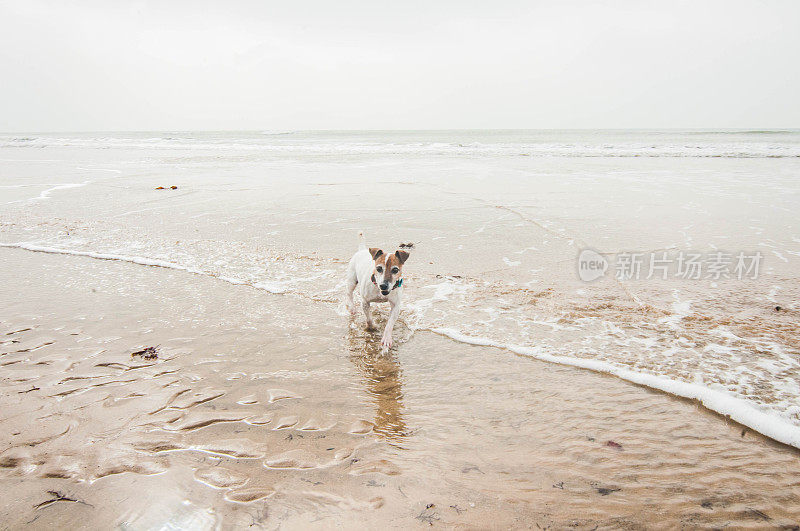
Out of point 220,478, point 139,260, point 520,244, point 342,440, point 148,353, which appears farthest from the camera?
point 520,244

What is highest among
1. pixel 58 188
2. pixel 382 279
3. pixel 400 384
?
pixel 58 188

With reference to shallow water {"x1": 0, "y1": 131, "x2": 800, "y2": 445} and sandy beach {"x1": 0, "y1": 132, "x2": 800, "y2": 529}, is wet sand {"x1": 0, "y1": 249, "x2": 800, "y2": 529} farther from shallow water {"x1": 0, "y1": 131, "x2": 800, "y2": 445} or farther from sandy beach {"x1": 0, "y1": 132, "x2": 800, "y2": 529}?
shallow water {"x1": 0, "y1": 131, "x2": 800, "y2": 445}

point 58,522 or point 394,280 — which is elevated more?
point 394,280

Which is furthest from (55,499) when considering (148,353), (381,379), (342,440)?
(381,379)

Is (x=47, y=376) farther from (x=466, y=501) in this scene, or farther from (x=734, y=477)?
(x=734, y=477)

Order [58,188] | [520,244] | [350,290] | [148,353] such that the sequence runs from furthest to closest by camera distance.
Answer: [58,188]
[520,244]
[350,290]
[148,353]

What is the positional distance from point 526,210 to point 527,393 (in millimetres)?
7894

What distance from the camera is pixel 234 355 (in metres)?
4.14

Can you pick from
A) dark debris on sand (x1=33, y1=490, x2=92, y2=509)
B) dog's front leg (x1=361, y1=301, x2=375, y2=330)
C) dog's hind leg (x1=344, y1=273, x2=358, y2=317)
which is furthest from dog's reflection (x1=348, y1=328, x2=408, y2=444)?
dark debris on sand (x1=33, y1=490, x2=92, y2=509)

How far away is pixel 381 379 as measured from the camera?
12.6 feet

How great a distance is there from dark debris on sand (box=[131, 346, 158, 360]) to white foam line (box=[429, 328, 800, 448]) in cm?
301

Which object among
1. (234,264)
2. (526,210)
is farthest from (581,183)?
(234,264)

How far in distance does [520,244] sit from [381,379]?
5.02 meters

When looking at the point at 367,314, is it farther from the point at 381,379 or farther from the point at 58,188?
the point at 58,188
